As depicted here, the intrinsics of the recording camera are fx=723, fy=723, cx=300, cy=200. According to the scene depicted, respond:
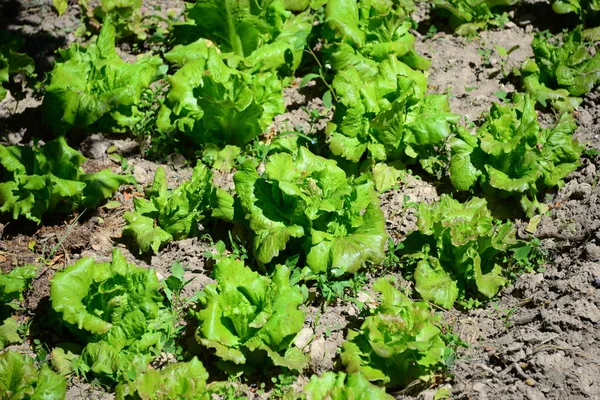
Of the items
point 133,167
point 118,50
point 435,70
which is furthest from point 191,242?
point 435,70

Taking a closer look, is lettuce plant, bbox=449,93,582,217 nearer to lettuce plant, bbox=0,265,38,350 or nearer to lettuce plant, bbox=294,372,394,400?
lettuce plant, bbox=294,372,394,400

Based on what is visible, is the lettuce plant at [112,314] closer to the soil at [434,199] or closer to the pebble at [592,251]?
the soil at [434,199]

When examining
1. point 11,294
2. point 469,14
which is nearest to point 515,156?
point 469,14

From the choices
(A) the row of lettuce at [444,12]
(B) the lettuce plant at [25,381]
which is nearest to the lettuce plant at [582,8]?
(A) the row of lettuce at [444,12]

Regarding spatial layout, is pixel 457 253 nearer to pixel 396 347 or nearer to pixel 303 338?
pixel 396 347

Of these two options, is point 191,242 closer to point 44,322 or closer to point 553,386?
point 44,322

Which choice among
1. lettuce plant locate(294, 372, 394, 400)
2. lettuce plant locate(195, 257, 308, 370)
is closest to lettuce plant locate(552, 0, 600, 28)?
lettuce plant locate(195, 257, 308, 370)
